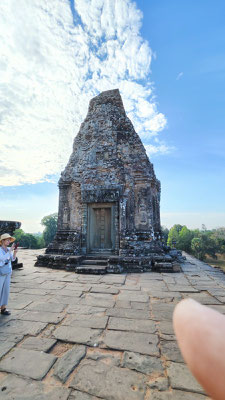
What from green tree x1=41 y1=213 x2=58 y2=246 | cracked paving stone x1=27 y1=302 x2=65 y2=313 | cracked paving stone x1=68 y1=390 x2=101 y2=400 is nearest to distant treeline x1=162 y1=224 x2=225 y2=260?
green tree x1=41 y1=213 x2=58 y2=246

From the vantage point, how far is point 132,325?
254cm

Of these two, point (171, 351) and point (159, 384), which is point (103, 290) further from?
point (159, 384)

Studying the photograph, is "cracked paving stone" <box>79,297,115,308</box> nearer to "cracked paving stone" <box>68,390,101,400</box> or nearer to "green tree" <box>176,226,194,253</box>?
"cracked paving stone" <box>68,390,101,400</box>

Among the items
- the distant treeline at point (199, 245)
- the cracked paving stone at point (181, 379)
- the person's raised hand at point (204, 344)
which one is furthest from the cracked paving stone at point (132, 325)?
the distant treeline at point (199, 245)

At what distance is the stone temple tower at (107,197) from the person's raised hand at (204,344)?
6.24 meters

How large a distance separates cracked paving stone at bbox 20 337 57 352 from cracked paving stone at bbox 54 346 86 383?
0.25m

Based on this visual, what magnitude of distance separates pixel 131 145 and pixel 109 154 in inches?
42.1

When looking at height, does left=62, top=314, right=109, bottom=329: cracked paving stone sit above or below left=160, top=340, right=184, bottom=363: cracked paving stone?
above

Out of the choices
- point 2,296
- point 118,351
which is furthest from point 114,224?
point 118,351

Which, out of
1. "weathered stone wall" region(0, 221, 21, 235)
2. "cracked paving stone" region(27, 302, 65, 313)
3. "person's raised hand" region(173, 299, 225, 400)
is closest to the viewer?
"person's raised hand" region(173, 299, 225, 400)

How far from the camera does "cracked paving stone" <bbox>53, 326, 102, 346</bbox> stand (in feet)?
7.20

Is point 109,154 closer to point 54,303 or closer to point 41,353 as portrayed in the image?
point 54,303

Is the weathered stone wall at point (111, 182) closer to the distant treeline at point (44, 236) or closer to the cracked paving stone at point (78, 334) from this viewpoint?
the cracked paving stone at point (78, 334)

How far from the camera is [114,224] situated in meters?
7.80
